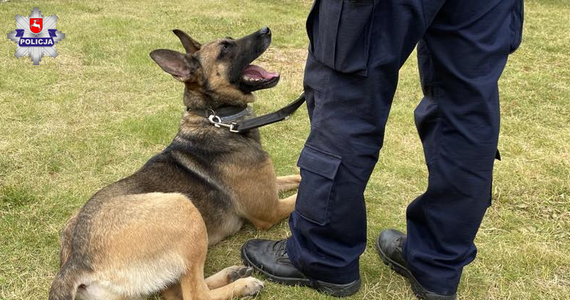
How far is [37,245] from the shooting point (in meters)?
3.41

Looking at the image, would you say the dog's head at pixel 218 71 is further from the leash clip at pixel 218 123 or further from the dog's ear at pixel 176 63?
the leash clip at pixel 218 123

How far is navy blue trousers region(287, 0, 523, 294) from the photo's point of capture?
6.99 feet

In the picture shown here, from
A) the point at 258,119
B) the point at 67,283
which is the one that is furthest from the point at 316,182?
the point at 67,283

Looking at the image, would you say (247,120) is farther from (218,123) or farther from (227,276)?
(227,276)

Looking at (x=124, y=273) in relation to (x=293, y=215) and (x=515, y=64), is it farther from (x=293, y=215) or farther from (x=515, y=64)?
(x=515, y=64)

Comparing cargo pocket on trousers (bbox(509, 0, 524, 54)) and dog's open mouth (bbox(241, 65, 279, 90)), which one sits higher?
cargo pocket on trousers (bbox(509, 0, 524, 54))

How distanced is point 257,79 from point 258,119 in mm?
540

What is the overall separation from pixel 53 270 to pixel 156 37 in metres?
6.46

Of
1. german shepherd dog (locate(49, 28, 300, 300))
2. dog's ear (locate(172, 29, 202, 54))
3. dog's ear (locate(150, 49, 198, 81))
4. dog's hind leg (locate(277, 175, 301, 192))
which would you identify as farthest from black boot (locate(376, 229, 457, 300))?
dog's ear (locate(172, 29, 202, 54))

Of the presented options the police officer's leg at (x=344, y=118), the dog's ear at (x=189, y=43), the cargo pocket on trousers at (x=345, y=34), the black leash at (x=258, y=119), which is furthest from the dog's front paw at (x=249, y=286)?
the dog's ear at (x=189, y=43)

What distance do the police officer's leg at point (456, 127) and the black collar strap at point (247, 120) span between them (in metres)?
0.93

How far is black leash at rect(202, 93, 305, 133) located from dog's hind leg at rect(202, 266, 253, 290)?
0.97 meters

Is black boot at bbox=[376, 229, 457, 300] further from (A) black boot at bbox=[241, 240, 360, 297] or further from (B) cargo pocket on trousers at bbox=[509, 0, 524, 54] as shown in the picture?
(B) cargo pocket on trousers at bbox=[509, 0, 524, 54]

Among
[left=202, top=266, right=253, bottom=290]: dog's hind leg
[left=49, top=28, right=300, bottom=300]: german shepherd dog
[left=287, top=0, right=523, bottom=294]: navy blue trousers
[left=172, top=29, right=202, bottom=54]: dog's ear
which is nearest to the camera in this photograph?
[left=287, top=0, right=523, bottom=294]: navy blue trousers
